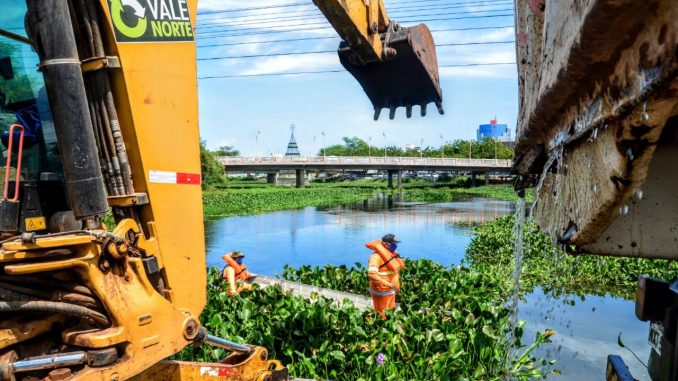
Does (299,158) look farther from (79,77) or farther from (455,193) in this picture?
(79,77)

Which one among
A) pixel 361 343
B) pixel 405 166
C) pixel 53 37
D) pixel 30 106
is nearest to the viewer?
pixel 53 37

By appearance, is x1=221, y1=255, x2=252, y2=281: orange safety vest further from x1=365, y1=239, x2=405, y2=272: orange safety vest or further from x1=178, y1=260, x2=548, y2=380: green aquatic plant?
x1=365, y1=239, x2=405, y2=272: orange safety vest

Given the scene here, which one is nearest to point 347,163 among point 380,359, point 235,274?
point 235,274

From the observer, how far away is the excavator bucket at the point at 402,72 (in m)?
4.33

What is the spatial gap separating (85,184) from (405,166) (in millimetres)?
53337

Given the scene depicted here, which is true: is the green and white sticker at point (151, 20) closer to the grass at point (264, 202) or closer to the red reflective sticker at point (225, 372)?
the red reflective sticker at point (225, 372)

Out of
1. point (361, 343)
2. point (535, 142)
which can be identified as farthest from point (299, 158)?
point (535, 142)

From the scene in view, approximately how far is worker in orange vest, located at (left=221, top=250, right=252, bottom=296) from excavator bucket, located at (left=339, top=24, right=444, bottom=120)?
4.38m

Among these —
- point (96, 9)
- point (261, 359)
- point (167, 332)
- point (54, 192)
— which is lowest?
point (261, 359)

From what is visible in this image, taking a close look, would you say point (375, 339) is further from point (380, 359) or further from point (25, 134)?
point (25, 134)

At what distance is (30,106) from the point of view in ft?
9.35

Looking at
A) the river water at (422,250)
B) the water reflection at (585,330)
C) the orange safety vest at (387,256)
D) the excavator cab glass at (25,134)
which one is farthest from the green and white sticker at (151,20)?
the water reflection at (585,330)

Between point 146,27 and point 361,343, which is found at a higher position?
point 146,27

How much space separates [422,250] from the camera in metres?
18.0
